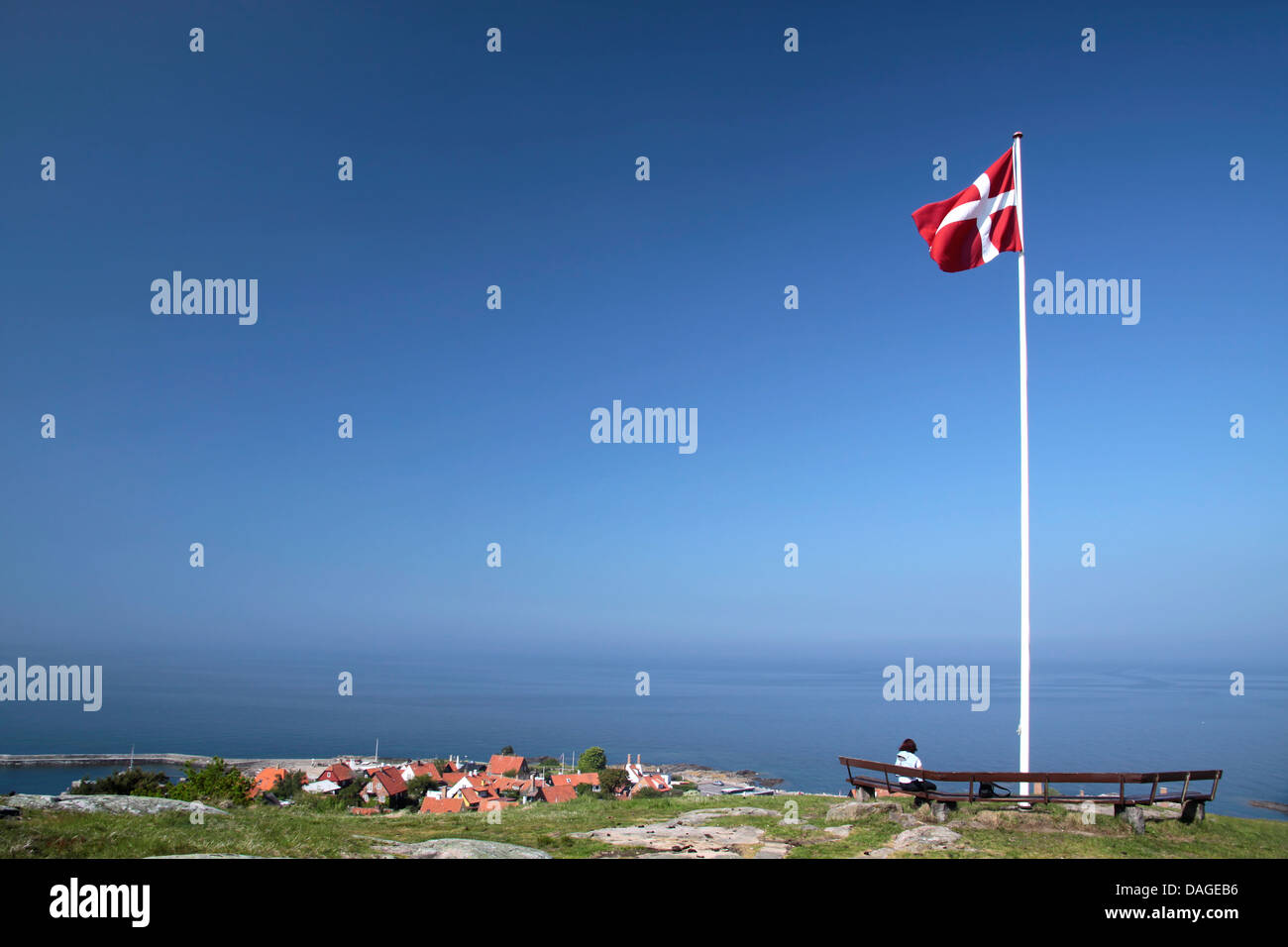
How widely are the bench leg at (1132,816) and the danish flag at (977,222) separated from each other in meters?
10.5

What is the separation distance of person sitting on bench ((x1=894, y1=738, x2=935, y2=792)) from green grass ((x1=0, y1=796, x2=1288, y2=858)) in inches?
17.9

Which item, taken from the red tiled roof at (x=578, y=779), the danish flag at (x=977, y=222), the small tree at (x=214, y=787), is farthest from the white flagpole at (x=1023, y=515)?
the red tiled roof at (x=578, y=779)

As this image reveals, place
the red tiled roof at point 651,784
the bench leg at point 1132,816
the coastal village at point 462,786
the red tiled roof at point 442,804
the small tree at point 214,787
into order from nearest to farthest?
the bench leg at point 1132,816 < the small tree at point 214,787 < the red tiled roof at point 442,804 < the coastal village at point 462,786 < the red tiled roof at point 651,784

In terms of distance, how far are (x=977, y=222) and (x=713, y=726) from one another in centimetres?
8035

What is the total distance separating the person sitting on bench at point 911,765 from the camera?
11625 millimetres

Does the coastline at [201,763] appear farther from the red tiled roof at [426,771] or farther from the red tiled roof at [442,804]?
the red tiled roof at [442,804]

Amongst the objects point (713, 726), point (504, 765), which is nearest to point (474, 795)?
point (504, 765)

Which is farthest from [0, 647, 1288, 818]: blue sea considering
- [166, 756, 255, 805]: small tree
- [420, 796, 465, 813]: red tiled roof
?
[166, 756, 255, 805]: small tree

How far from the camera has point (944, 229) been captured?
1504cm

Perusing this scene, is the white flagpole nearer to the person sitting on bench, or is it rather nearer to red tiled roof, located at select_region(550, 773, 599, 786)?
the person sitting on bench

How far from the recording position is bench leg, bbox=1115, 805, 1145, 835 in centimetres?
1019
